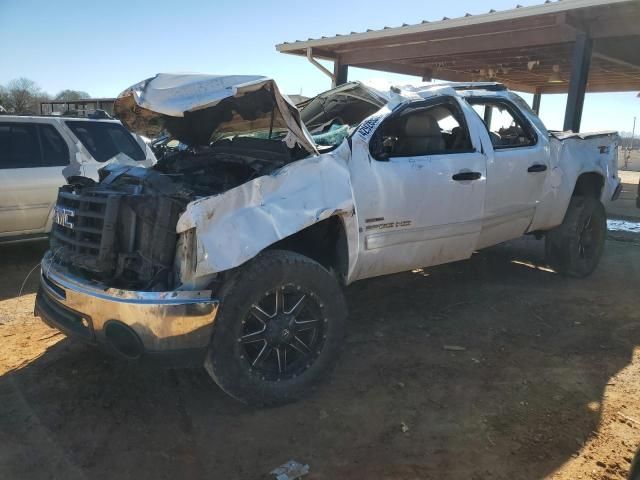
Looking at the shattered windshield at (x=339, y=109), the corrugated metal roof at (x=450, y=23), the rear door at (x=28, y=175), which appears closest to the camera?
the shattered windshield at (x=339, y=109)

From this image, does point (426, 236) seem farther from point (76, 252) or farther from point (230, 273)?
point (76, 252)

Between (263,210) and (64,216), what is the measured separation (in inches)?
53.7

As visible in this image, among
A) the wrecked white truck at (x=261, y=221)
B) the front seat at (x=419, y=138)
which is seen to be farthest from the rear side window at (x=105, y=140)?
the front seat at (x=419, y=138)

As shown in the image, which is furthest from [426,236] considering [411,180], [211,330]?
[211,330]

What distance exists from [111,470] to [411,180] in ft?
8.37

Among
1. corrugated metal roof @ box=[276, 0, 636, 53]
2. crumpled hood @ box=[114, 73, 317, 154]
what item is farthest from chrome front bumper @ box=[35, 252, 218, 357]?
corrugated metal roof @ box=[276, 0, 636, 53]

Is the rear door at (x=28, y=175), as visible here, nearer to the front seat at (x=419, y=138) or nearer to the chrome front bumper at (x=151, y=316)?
the chrome front bumper at (x=151, y=316)

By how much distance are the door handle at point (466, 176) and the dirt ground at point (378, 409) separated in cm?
124

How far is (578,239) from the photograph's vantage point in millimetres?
5691

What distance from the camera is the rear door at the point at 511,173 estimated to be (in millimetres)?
4438

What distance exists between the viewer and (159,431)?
2.89m

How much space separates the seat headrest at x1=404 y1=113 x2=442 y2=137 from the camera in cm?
403

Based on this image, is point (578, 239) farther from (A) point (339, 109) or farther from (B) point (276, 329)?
(B) point (276, 329)

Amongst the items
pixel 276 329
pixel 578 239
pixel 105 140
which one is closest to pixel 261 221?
pixel 276 329
